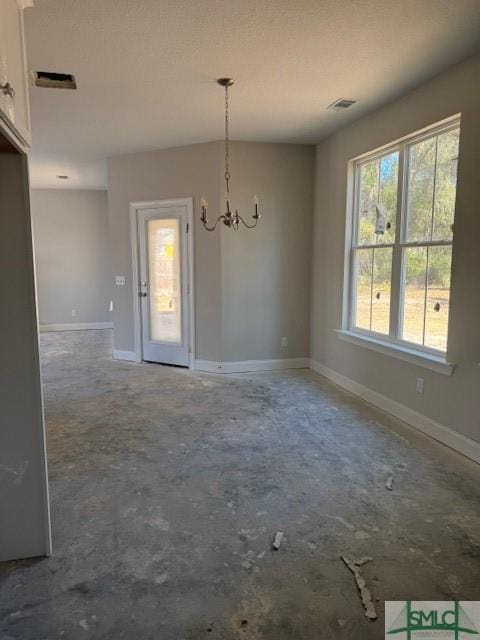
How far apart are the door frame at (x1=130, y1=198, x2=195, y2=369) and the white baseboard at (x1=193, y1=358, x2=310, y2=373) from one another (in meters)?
0.21

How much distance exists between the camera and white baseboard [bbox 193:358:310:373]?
5.38 m

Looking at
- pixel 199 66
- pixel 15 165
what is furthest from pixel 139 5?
pixel 15 165

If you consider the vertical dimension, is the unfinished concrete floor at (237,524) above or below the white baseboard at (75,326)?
below

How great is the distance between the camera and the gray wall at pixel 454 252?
2980 mm

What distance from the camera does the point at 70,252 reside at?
8.41 meters

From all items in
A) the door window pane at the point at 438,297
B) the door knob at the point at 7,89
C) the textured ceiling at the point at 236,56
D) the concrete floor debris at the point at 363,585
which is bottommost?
the concrete floor debris at the point at 363,585

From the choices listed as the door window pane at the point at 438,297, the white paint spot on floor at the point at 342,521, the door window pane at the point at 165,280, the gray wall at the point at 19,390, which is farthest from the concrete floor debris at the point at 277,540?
the door window pane at the point at 165,280

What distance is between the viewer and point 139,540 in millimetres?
2160

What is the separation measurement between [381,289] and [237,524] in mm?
2684

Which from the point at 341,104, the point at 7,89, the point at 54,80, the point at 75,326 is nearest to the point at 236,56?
the point at 341,104

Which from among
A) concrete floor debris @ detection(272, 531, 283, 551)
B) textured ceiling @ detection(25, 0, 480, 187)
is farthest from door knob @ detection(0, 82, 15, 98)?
concrete floor debris @ detection(272, 531, 283, 551)

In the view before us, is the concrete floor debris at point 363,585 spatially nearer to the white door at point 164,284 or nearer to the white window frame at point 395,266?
the white window frame at point 395,266

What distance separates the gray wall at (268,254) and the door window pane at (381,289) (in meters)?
1.35

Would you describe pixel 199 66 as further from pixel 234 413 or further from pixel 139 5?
pixel 234 413
